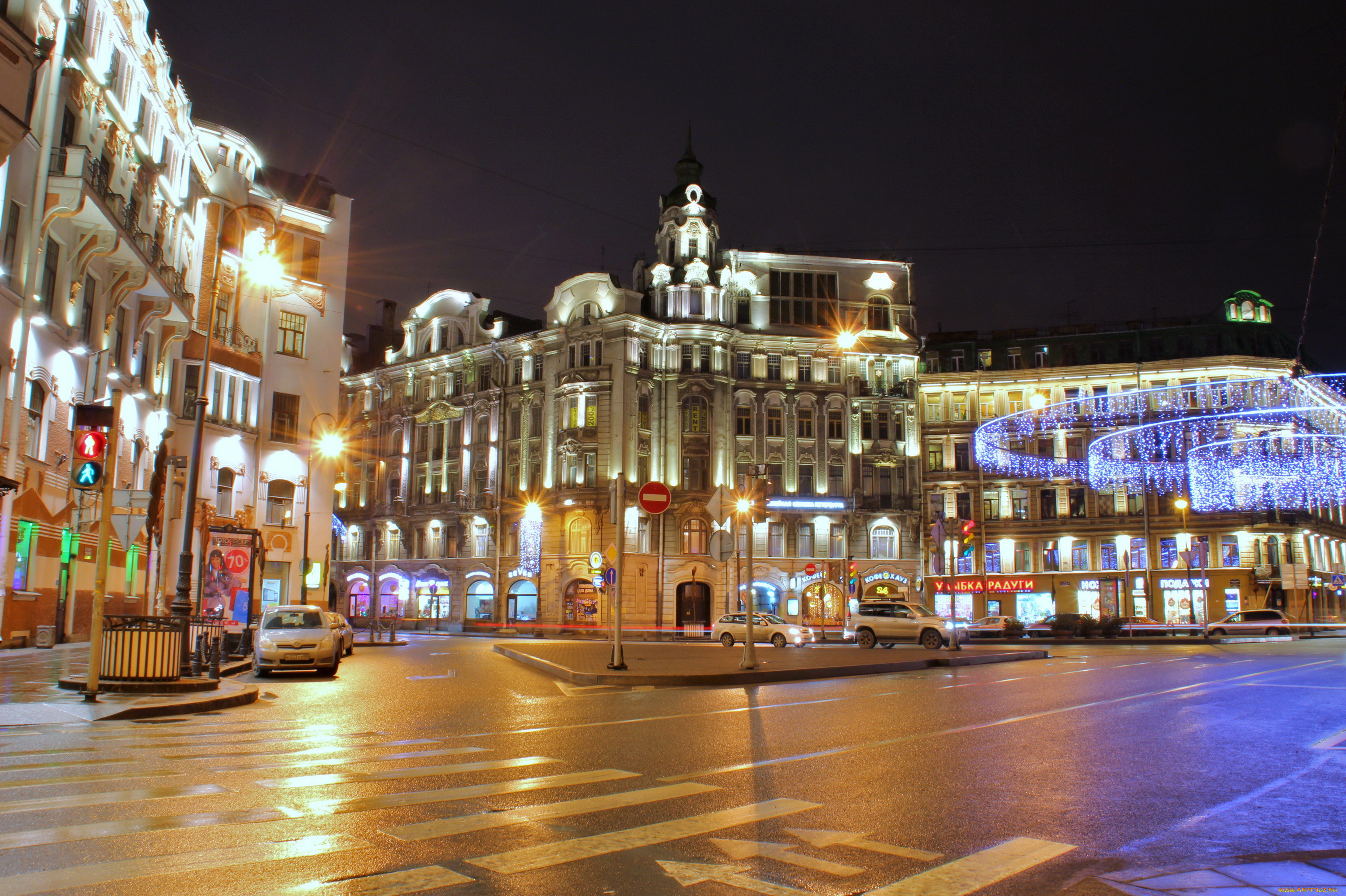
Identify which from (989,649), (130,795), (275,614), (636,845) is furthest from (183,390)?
(636,845)

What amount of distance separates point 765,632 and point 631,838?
36.0m

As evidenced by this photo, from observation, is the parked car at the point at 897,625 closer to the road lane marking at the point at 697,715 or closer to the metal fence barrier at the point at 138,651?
the road lane marking at the point at 697,715

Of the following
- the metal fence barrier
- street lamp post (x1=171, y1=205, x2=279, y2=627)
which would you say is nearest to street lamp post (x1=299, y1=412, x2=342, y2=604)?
street lamp post (x1=171, y1=205, x2=279, y2=627)

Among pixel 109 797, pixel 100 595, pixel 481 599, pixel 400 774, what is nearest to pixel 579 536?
pixel 481 599

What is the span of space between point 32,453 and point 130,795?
21478 millimetres

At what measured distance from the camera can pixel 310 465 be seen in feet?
144

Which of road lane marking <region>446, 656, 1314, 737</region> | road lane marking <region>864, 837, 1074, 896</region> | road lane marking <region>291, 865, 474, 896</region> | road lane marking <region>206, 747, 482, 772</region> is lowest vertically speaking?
Result: road lane marking <region>446, 656, 1314, 737</region>

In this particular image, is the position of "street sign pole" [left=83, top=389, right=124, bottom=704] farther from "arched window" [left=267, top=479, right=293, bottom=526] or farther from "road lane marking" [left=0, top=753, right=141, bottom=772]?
"arched window" [left=267, top=479, right=293, bottom=526]

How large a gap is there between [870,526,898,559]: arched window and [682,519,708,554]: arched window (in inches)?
423

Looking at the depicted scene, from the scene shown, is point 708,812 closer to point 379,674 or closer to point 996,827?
point 996,827

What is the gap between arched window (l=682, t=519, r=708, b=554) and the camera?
194ft

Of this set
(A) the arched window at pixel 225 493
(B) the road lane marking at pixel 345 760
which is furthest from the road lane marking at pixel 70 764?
(A) the arched window at pixel 225 493

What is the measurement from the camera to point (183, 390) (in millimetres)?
38438

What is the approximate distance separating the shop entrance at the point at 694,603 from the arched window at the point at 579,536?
5911 millimetres
